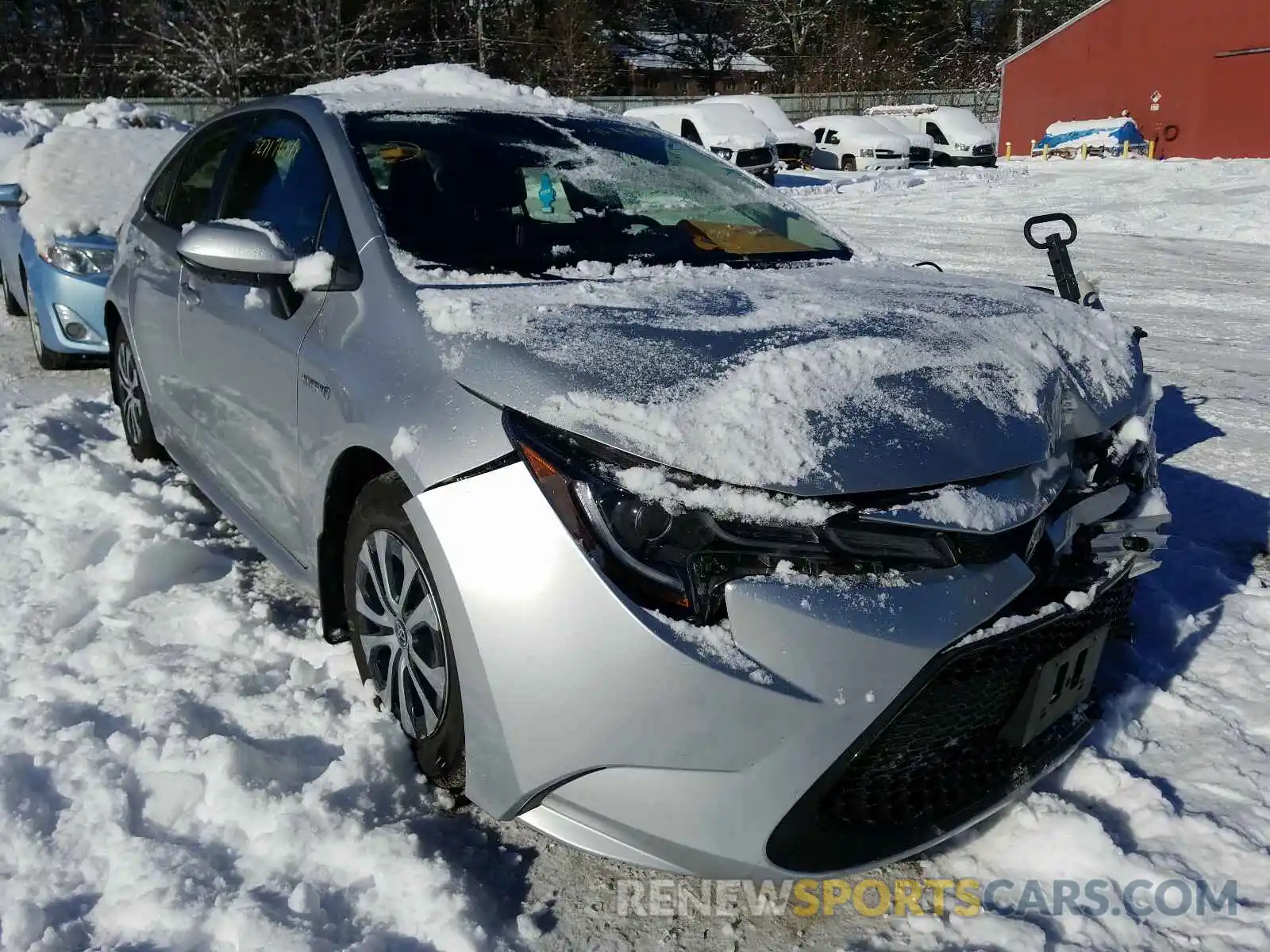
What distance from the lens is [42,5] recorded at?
3412cm

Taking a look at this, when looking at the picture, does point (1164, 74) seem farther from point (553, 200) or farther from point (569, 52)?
point (553, 200)

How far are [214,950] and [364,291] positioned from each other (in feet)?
4.53

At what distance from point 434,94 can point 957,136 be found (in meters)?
22.4

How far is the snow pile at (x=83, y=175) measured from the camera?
5.91 metres

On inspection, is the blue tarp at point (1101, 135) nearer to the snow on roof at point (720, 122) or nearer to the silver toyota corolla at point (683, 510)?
the snow on roof at point (720, 122)

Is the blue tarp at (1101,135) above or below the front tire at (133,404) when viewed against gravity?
above

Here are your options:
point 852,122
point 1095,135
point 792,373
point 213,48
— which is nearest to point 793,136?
point 852,122

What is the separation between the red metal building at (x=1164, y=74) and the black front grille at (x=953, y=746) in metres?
26.9

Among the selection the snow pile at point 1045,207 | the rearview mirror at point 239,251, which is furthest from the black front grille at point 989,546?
the snow pile at point 1045,207

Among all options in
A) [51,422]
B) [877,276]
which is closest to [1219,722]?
[877,276]

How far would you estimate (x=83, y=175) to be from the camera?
658cm

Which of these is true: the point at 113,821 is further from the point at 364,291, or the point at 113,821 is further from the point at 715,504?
the point at 715,504

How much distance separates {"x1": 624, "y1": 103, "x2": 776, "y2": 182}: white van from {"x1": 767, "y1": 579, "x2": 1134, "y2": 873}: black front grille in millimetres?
17232

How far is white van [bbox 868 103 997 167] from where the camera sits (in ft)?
Result: 75.6
